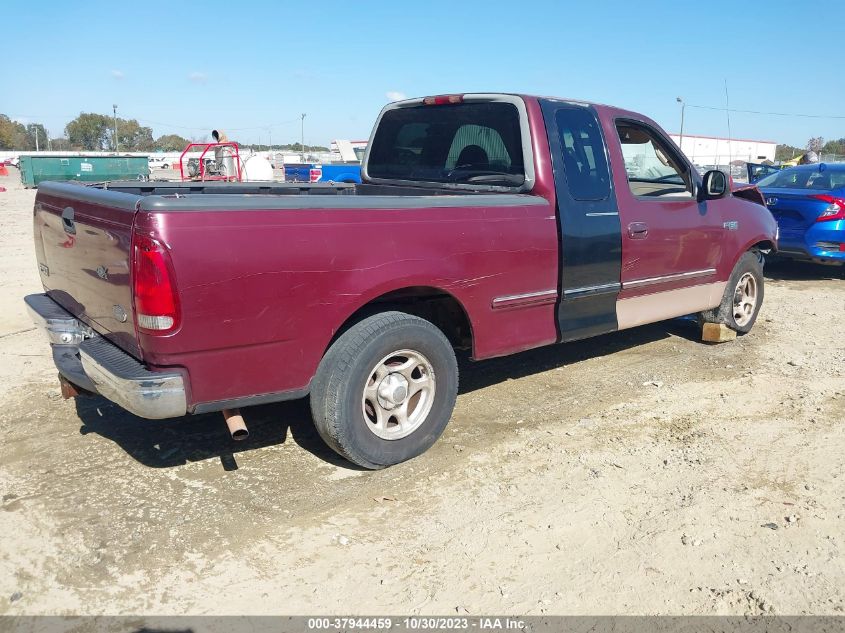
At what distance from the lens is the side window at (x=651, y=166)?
5277 millimetres

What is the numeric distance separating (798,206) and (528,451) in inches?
279

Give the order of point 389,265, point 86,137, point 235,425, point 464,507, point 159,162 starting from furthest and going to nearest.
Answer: point 86,137, point 159,162, point 389,265, point 464,507, point 235,425

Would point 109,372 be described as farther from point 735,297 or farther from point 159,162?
point 159,162

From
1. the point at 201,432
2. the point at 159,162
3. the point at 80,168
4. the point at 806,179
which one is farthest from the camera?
the point at 159,162

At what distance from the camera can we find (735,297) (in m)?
6.32

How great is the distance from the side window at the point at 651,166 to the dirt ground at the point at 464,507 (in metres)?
1.47

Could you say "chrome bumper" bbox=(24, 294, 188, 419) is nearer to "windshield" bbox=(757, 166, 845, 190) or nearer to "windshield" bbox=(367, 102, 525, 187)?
"windshield" bbox=(367, 102, 525, 187)

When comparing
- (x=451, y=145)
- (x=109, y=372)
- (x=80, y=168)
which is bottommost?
(x=109, y=372)

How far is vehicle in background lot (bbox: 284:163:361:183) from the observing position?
68.7ft

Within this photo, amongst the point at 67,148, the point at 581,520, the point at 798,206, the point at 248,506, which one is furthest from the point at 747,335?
the point at 67,148

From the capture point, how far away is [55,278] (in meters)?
4.11

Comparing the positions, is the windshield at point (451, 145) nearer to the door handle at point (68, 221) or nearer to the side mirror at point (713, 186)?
the side mirror at point (713, 186)

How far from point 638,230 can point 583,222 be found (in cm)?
61

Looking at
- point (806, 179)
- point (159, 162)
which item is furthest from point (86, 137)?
point (806, 179)
